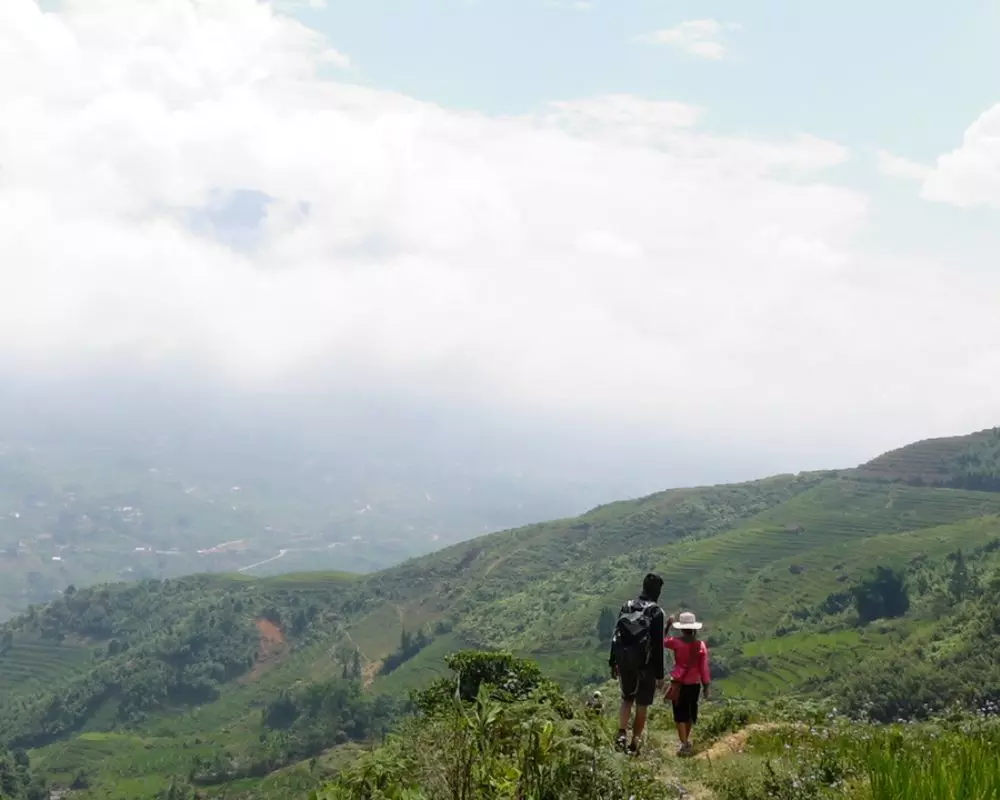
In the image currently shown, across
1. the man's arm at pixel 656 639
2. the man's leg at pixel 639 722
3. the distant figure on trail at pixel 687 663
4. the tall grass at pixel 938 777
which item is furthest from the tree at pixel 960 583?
the tall grass at pixel 938 777

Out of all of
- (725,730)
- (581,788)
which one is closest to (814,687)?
(725,730)

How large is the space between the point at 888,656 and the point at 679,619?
6306cm

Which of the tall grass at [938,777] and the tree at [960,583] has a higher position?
the tall grass at [938,777]

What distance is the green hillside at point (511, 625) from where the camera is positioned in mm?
73625

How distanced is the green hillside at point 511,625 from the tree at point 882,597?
551 mm

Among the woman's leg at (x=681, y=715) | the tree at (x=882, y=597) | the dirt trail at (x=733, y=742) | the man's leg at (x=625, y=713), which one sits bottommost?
the tree at (x=882, y=597)

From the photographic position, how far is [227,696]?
13212 centimetres

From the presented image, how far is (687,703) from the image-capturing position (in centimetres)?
1163

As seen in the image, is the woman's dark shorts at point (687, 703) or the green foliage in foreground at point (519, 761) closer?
the green foliage in foreground at point (519, 761)

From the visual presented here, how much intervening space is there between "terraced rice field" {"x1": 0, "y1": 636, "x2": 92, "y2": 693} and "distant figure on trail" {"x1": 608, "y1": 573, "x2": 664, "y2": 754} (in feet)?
543

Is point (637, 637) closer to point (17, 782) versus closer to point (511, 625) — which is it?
point (17, 782)

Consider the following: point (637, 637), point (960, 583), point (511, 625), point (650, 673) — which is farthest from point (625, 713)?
point (511, 625)

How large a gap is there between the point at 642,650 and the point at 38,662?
6998 inches

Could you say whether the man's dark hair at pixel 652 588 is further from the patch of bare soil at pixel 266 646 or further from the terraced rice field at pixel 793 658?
the patch of bare soil at pixel 266 646
